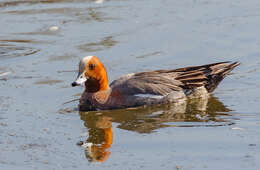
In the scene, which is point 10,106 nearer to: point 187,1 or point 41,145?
point 41,145

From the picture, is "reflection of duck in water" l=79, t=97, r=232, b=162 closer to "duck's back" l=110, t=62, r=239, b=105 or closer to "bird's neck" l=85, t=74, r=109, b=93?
"duck's back" l=110, t=62, r=239, b=105

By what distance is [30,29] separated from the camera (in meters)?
12.7

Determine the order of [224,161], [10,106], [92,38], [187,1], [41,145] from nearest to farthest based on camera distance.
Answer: [224,161]
[41,145]
[10,106]
[92,38]
[187,1]

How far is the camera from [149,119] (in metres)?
8.22

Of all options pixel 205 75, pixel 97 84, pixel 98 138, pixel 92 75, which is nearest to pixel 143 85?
pixel 97 84

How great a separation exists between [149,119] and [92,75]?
112 centimetres

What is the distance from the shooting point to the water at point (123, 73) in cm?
676

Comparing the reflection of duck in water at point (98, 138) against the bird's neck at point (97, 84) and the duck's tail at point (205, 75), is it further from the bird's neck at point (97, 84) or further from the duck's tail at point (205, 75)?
the duck's tail at point (205, 75)

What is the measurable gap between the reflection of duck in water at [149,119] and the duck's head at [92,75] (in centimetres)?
43

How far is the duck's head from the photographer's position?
862 cm

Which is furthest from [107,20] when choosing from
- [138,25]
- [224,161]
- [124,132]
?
[224,161]

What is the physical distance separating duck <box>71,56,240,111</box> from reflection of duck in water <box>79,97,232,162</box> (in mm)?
138

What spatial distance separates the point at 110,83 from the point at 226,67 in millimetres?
1808

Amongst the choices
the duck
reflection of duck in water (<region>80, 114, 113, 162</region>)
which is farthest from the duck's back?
reflection of duck in water (<region>80, 114, 113, 162</region>)
